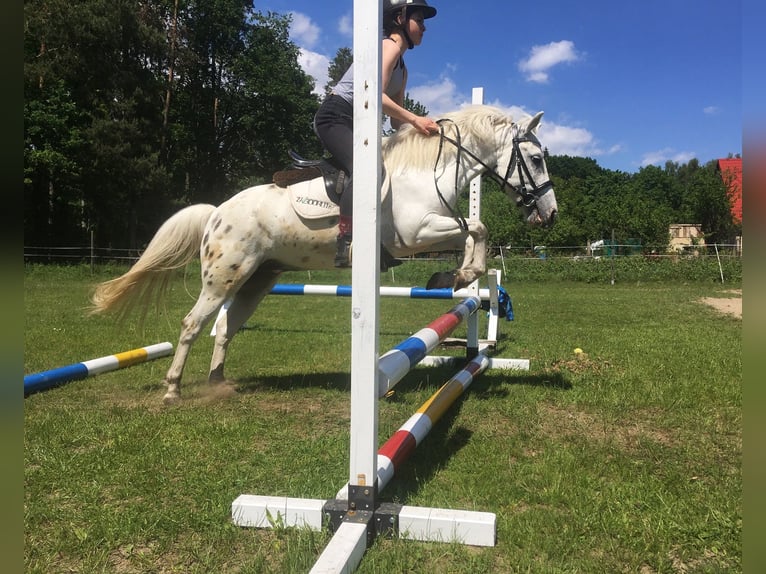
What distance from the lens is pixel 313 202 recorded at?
11.3 feet

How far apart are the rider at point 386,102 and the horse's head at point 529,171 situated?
25.0 inches

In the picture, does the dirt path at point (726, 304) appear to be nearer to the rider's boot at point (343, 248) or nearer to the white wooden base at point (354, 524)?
the rider's boot at point (343, 248)

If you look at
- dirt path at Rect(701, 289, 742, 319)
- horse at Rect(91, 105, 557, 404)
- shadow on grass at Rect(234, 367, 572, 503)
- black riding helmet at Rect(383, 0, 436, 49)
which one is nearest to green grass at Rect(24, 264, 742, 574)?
shadow on grass at Rect(234, 367, 572, 503)

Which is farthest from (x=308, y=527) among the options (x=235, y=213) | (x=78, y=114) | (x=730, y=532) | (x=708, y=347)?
(x=78, y=114)

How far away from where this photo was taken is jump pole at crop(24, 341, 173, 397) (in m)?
3.67

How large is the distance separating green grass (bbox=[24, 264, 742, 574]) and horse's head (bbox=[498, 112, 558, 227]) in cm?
128

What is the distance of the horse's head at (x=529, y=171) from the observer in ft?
11.8

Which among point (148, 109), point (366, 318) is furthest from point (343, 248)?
point (148, 109)

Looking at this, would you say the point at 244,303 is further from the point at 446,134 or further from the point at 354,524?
the point at 354,524

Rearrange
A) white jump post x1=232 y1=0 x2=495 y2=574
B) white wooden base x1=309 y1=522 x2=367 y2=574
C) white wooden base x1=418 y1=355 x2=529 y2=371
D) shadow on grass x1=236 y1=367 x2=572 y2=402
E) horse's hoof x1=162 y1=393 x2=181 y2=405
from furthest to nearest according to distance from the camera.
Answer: white wooden base x1=418 y1=355 x2=529 y2=371
shadow on grass x1=236 y1=367 x2=572 y2=402
horse's hoof x1=162 y1=393 x2=181 y2=405
white jump post x1=232 y1=0 x2=495 y2=574
white wooden base x1=309 y1=522 x2=367 y2=574

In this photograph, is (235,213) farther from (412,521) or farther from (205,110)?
(205,110)

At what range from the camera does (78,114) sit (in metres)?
Result: 21.0

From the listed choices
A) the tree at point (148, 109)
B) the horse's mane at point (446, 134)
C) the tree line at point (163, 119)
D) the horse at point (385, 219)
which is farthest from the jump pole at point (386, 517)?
the tree at point (148, 109)

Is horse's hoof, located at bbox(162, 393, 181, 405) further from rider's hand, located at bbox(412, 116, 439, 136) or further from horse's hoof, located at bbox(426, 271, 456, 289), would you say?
rider's hand, located at bbox(412, 116, 439, 136)
